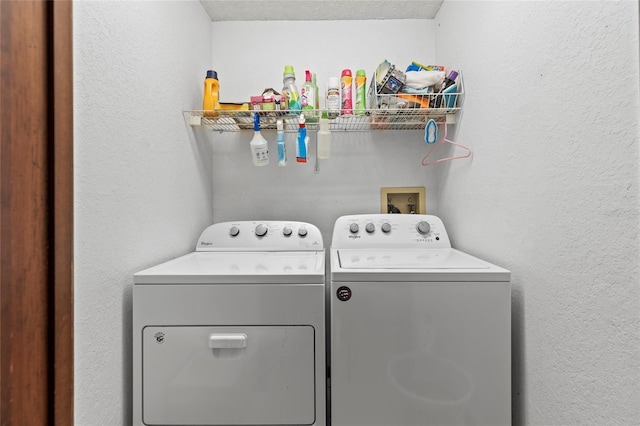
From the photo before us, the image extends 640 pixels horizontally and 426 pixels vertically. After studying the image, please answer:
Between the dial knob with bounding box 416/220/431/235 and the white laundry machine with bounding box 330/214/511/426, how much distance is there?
60cm

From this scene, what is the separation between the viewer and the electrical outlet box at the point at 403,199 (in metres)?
1.85

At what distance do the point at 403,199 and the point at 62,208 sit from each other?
1.56 metres

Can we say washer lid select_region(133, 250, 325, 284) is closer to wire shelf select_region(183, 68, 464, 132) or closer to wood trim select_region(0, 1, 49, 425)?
wood trim select_region(0, 1, 49, 425)

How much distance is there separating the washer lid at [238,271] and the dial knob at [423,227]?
57 centimetres

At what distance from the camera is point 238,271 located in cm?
106

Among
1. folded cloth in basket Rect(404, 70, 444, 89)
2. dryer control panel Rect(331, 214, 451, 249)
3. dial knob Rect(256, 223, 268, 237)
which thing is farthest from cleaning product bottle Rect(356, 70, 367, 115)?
dial knob Rect(256, 223, 268, 237)

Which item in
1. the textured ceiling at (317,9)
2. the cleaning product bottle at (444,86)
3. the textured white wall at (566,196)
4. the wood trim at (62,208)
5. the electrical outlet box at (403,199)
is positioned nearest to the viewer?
the textured white wall at (566,196)

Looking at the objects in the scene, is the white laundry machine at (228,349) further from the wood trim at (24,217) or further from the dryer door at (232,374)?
the wood trim at (24,217)

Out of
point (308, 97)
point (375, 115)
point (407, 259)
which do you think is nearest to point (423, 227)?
point (407, 259)

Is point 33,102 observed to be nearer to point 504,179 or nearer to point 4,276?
point 4,276

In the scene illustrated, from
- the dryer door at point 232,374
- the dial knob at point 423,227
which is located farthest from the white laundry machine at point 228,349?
the dial knob at point 423,227

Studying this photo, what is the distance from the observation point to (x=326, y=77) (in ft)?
6.08

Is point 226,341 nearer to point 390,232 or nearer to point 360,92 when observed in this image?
point 390,232

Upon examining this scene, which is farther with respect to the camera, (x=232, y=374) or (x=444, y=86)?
(x=444, y=86)
